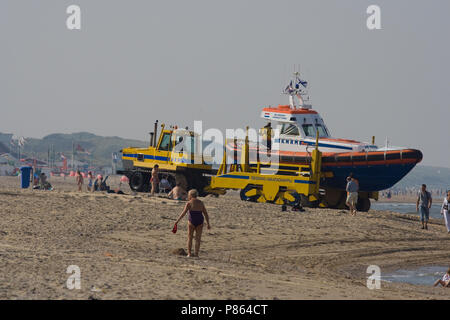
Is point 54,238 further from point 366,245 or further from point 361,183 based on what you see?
point 361,183

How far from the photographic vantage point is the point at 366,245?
18922 millimetres

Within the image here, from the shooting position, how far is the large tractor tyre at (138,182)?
98.5ft

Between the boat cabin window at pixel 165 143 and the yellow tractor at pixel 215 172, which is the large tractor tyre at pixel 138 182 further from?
the boat cabin window at pixel 165 143

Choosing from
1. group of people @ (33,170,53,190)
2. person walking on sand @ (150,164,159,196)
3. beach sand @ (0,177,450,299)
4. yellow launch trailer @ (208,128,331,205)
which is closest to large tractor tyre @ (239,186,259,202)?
yellow launch trailer @ (208,128,331,205)

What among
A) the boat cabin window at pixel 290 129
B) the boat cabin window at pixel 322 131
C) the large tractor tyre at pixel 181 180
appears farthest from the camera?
the large tractor tyre at pixel 181 180

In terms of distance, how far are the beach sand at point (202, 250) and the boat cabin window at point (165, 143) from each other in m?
2.94

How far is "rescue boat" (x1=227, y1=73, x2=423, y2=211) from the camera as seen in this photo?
24.5 meters

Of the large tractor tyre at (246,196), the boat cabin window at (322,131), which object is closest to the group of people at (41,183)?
the large tractor tyre at (246,196)

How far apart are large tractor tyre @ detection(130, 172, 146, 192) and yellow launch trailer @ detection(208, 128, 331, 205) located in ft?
10.9

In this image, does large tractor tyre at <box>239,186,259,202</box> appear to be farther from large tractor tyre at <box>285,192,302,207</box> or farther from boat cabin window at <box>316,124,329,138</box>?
boat cabin window at <box>316,124,329,138</box>

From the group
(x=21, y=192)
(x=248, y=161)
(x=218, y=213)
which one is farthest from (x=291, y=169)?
(x=21, y=192)

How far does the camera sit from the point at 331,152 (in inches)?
1018

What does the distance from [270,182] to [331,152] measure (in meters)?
2.40

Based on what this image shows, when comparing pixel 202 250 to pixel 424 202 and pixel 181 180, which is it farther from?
pixel 181 180
